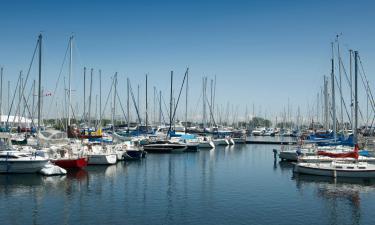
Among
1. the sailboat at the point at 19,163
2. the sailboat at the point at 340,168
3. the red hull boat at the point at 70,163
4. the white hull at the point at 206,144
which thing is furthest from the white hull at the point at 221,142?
the sailboat at the point at 19,163

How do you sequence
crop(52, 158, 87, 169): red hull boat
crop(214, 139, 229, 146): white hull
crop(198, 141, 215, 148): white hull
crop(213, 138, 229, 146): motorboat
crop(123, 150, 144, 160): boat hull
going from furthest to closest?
crop(214, 139, 229, 146): white hull
crop(213, 138, 229, 146): motorboat
crop(198, 141, 215, 148): white hull
crop(123, 150, 144, 160): boat hull
crop(52, 158, 87, 169): red hull boat

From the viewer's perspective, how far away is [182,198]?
32.6 metres

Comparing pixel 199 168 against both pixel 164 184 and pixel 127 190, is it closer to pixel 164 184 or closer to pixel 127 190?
pixel 164 184

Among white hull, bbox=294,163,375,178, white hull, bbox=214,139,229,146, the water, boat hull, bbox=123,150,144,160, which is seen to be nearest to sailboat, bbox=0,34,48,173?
the water

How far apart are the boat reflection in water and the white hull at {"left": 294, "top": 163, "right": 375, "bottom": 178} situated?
50 centimetres

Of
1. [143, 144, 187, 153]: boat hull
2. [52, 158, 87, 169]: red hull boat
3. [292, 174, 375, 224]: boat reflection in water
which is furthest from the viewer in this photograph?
[143, 144, 187, 153]: boat hull

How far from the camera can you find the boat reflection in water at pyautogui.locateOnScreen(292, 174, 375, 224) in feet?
90.8

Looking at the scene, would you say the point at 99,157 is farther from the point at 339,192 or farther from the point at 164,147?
the point at 339,192

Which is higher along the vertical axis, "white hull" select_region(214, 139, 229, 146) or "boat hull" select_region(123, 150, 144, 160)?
"white hull" select_region(214, 139, 229, 146)

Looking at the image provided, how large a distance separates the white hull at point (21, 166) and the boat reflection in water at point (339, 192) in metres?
26.4

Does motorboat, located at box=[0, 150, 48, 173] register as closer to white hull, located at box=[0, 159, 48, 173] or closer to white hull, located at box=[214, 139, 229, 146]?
white hull, located at box=[0, 159, 48, 173]

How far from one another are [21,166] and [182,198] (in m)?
19.4

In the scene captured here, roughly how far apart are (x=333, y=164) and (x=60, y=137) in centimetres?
3368

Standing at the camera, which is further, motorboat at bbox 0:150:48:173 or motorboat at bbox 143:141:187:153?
motorboat at bbox 143:141:187:153
